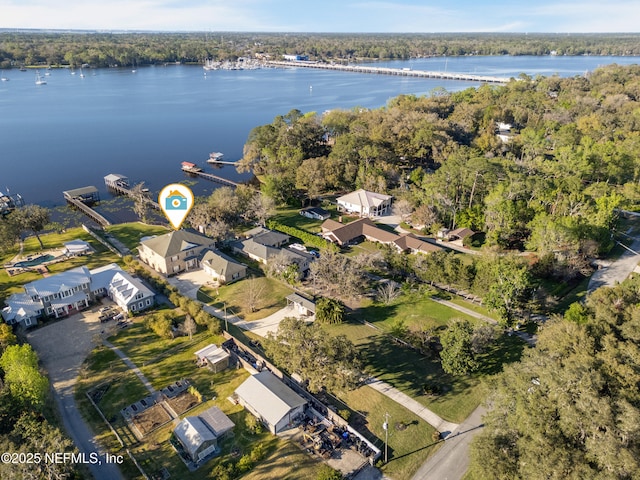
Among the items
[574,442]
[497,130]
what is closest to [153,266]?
[574,442]

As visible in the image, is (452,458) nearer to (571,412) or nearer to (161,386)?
(571,412)

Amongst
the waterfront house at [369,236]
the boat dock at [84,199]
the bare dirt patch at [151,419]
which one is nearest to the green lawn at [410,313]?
the waterfront house at [369,236]

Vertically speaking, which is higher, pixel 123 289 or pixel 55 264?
pixel 123 289

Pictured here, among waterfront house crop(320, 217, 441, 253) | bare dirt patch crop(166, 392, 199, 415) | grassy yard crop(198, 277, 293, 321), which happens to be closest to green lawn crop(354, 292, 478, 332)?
grassy yard crop(198, 277, 293, 321)

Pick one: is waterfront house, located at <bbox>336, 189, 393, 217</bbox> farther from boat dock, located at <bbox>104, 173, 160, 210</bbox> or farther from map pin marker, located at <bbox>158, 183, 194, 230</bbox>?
boat dock, located at <bbox>104, 173, 160, 210</bbox>

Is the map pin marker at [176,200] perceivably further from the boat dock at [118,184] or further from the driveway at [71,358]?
the boat dock at [118,184]

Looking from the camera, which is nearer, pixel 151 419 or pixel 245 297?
pixel 151 419

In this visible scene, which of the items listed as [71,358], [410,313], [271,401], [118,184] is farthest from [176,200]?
[118,184]
